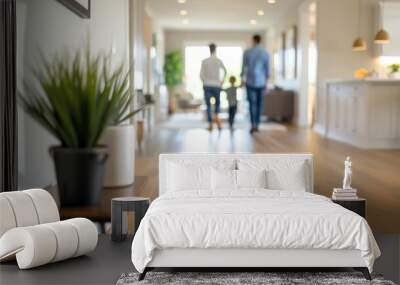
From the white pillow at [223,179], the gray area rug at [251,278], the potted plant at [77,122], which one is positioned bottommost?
the gray area rug at [251,278]

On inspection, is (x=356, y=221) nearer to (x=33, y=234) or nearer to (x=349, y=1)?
(x=33, y=234)

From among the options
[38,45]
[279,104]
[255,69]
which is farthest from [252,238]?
[279,104]

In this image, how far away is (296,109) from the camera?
1537cm

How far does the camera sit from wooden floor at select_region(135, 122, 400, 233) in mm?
5500

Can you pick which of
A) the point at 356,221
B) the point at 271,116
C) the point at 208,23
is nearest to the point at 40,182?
the point at 356,221

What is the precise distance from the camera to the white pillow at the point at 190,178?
4.40m

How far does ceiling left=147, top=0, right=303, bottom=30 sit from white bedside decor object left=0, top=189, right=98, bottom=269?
1078cm

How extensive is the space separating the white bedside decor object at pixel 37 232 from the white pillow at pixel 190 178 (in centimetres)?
70

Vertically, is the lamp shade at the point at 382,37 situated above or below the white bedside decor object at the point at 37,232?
above

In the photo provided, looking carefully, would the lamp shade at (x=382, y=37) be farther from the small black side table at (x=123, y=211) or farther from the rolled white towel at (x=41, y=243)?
the rolled white towel at (x=41, y=243)

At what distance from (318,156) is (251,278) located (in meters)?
5.31

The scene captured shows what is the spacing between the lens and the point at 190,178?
14.5 feet

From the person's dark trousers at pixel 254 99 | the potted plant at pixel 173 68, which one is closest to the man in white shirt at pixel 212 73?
the person's dark trousers at pixel 254 99

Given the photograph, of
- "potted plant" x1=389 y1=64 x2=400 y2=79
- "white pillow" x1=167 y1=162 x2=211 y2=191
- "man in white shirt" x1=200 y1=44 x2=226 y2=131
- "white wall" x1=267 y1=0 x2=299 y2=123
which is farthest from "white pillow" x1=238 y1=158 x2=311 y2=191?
"white wall" x1=267 y1=0 x2=299 y2=123
